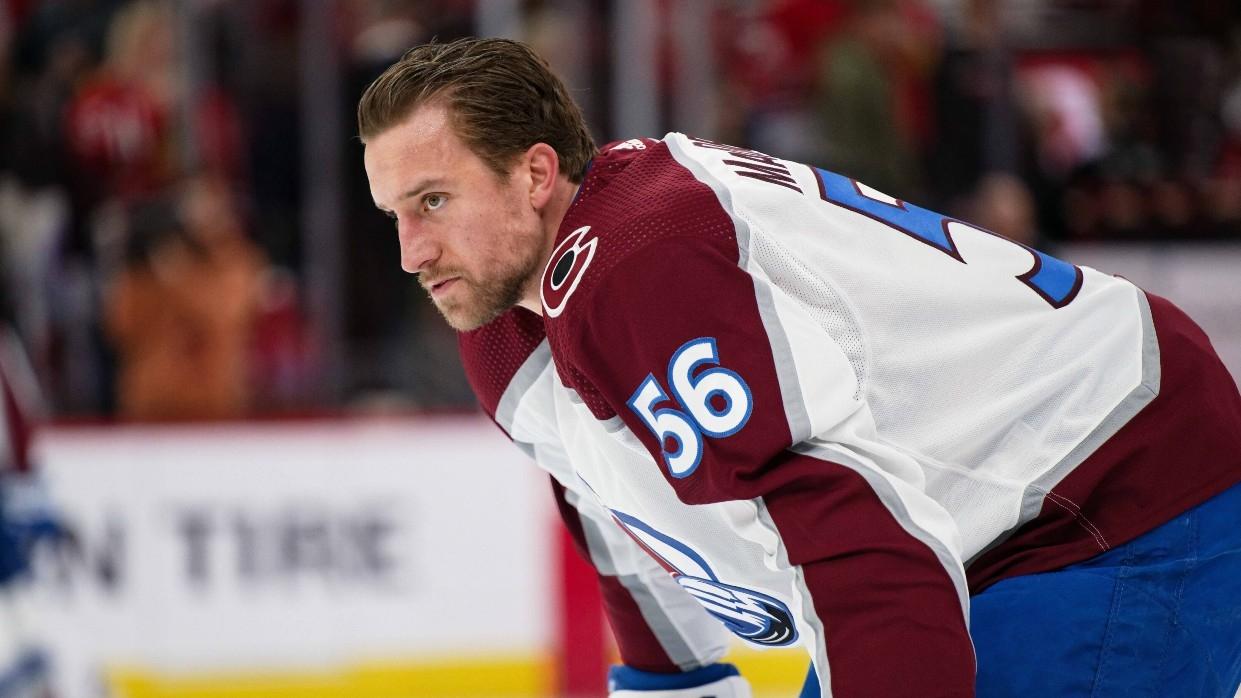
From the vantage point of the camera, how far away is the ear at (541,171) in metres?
1.99

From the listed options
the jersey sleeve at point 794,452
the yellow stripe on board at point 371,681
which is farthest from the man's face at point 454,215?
the yellow stripe on board at point 371,681

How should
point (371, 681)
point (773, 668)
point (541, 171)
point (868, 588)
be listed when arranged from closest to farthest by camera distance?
point (868, 588) < point (541, 171) < point (773, 668) < point (371, 681)

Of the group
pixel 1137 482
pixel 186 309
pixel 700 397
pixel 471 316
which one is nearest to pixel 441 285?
pixel 471 316

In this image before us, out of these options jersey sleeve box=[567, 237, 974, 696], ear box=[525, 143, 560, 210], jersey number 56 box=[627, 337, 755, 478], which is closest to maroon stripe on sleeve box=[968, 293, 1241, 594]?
jersey sleeve box=[567, 237, 974, 696]

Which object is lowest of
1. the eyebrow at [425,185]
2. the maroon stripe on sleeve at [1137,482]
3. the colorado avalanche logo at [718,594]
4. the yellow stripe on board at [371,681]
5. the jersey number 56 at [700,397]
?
the yellow stripe on board at [371,681]

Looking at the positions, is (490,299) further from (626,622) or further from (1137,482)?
(1137,482)

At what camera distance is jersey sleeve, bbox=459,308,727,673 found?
7.20ft

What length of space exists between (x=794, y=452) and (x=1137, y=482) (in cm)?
49

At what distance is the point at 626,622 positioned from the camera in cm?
240

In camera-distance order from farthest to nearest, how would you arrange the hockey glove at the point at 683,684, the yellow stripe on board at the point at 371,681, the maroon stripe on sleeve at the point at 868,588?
the yellow stripe on board at the point at 371,681, the hockey glove at the point at 683,684, the maroon stripe on sleeve at the point at 868,588

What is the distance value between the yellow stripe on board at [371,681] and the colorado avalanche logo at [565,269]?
3556 mm

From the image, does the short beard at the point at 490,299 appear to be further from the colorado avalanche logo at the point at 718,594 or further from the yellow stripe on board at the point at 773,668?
the yellow stripe on board at the point at 773,668

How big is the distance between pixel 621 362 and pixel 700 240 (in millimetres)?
155

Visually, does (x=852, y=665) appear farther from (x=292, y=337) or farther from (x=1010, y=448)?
(x=292, y=337)
